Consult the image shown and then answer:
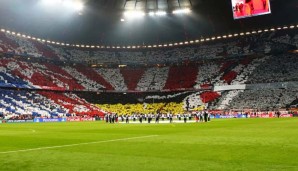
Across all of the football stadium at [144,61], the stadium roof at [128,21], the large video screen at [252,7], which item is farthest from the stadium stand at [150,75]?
the large video screen at [252,7]

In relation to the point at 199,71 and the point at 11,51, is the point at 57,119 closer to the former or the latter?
the point at 11,51

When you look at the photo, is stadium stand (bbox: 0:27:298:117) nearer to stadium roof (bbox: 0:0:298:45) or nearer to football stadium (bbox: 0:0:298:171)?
football stadium (bbox: 0:0:298:171)

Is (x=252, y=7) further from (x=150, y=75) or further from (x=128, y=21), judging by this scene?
(x=150, y=75)

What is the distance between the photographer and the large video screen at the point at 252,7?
137 feet

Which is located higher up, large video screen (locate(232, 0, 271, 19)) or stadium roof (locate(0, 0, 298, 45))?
stadium roof (locate(0, 0, 298, 45))

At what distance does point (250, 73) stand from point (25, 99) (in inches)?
1872

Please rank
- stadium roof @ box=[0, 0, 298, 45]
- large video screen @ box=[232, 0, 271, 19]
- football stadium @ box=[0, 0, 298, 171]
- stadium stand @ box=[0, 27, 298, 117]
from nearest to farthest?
large video screen @ box=[232, 0, 271, 19] < football stadium @ box=[0, 0, 298, 171] < stadium roof @ box=[0, 0, 298, 45] < stadium stand @ box=[0, 27, 298, 117]

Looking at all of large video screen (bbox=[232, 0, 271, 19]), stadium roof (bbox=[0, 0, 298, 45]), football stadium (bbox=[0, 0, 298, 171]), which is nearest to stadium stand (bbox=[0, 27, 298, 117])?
football stadium (bbox=[0, 0, 298, 171])

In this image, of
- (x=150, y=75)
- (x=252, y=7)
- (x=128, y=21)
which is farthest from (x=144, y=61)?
(x=252, y=7)

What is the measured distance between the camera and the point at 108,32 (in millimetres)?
86500

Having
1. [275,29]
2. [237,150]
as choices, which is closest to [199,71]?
[275,29]

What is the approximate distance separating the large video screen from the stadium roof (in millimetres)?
21970

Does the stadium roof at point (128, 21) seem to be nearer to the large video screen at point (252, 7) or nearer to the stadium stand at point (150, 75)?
the stadium stand at point (150, 75)

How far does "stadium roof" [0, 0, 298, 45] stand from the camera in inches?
2547
